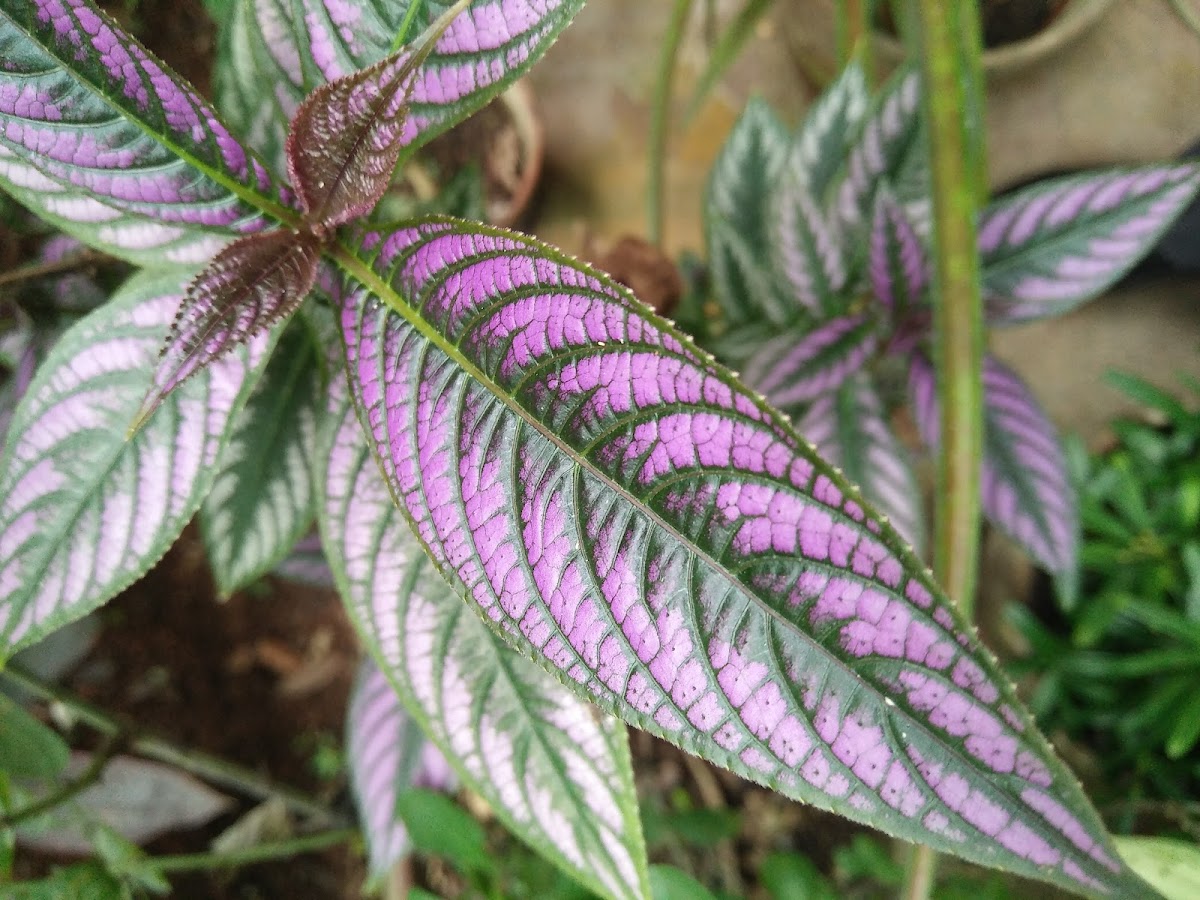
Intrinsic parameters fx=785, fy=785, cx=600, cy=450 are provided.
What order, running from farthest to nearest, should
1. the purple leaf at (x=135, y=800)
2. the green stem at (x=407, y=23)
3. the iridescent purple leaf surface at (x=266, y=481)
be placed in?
the purple leaf at (x=135, y=800)
the iridescent purple leaf surface at (x=266, y=481)
the green stem at (x=407, y=23)

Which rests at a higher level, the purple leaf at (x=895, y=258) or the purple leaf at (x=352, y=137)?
the purple leaf at (x=895, y=258)

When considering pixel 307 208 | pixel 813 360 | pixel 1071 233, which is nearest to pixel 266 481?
pixel 307 208

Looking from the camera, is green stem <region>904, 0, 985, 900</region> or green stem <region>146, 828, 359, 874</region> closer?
green stem <region>904, 0, 985, 900</region>

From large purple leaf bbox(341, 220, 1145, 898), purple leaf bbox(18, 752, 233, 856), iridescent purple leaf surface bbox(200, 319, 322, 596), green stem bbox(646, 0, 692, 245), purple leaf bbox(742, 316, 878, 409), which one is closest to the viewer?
large purple leaf bbox(341, 220, 1145, 898)

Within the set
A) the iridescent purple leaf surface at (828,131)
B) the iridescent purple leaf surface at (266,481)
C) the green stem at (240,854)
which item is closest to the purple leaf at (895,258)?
the iridescent purple leaf surface at (828,131)

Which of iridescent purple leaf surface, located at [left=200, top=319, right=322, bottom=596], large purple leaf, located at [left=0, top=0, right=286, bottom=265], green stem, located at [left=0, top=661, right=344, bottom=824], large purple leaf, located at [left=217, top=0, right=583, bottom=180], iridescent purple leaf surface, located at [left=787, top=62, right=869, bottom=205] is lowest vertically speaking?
green stem, located at [left=0, top=661, right=344, bottom=824]

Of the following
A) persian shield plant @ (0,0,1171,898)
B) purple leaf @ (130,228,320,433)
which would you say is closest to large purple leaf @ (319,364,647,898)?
persian shield plant @ (0,0,1171,898)

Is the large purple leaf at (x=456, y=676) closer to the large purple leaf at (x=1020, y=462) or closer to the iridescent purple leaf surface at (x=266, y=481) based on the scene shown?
the iridescent purple leaf surface at (x=266, y=481)

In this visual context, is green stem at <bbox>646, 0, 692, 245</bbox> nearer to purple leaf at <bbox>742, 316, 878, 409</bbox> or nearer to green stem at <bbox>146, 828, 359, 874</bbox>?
purple leaf at <bbox>742, 316, 878, 409</bbox>
